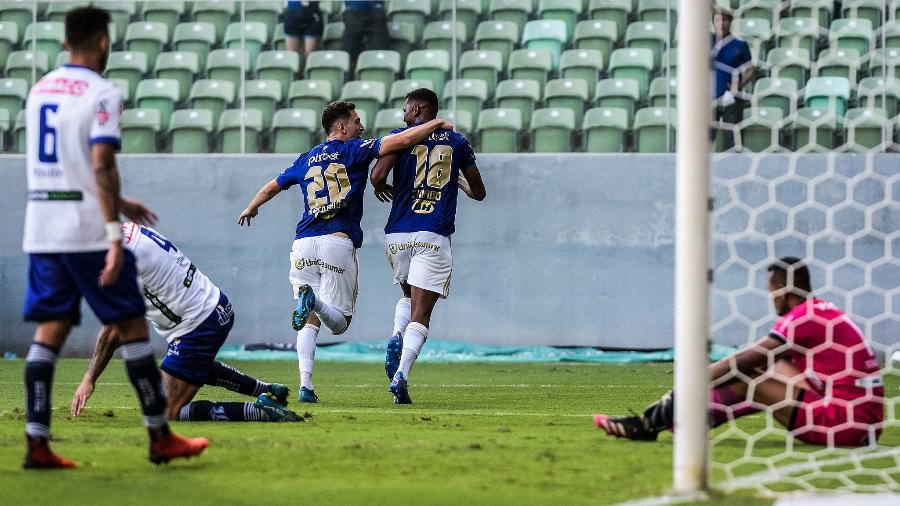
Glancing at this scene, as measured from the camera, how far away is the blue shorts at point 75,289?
5035 millimetres

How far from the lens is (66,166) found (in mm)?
4996

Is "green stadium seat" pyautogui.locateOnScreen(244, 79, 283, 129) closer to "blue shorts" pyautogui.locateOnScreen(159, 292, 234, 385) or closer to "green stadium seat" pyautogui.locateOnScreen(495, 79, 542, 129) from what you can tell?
"green stadium seat" pyautogui.locateOnScreen(495, 79, 542, 129)

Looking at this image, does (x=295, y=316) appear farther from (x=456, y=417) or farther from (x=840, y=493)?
(x=840, y=493)

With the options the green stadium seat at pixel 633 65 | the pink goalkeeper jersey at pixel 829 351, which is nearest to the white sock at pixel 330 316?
the pink goalkeeper jersey at pixel 829 351

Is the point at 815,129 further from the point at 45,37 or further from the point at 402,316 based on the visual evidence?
the point at 45,37

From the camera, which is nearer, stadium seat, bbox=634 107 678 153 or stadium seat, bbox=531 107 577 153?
stadium seat, bbox=634 107 678 153

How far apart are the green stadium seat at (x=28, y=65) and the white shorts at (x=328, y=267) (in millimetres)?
6905

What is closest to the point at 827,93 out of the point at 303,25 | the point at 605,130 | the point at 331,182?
the point at 605,130

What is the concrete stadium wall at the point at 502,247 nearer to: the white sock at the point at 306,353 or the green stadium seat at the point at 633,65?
the green stadium seat at the point at 633,65

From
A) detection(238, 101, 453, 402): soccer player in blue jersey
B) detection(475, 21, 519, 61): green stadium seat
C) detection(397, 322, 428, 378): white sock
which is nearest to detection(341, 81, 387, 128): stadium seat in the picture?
detection(475, 21, 519, 61): green stadium seat

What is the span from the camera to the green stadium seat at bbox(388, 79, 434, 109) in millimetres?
14352

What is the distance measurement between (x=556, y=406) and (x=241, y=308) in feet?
20.7

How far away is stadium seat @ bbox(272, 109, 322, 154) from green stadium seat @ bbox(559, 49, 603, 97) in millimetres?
2675

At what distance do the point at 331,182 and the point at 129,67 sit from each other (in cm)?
680
